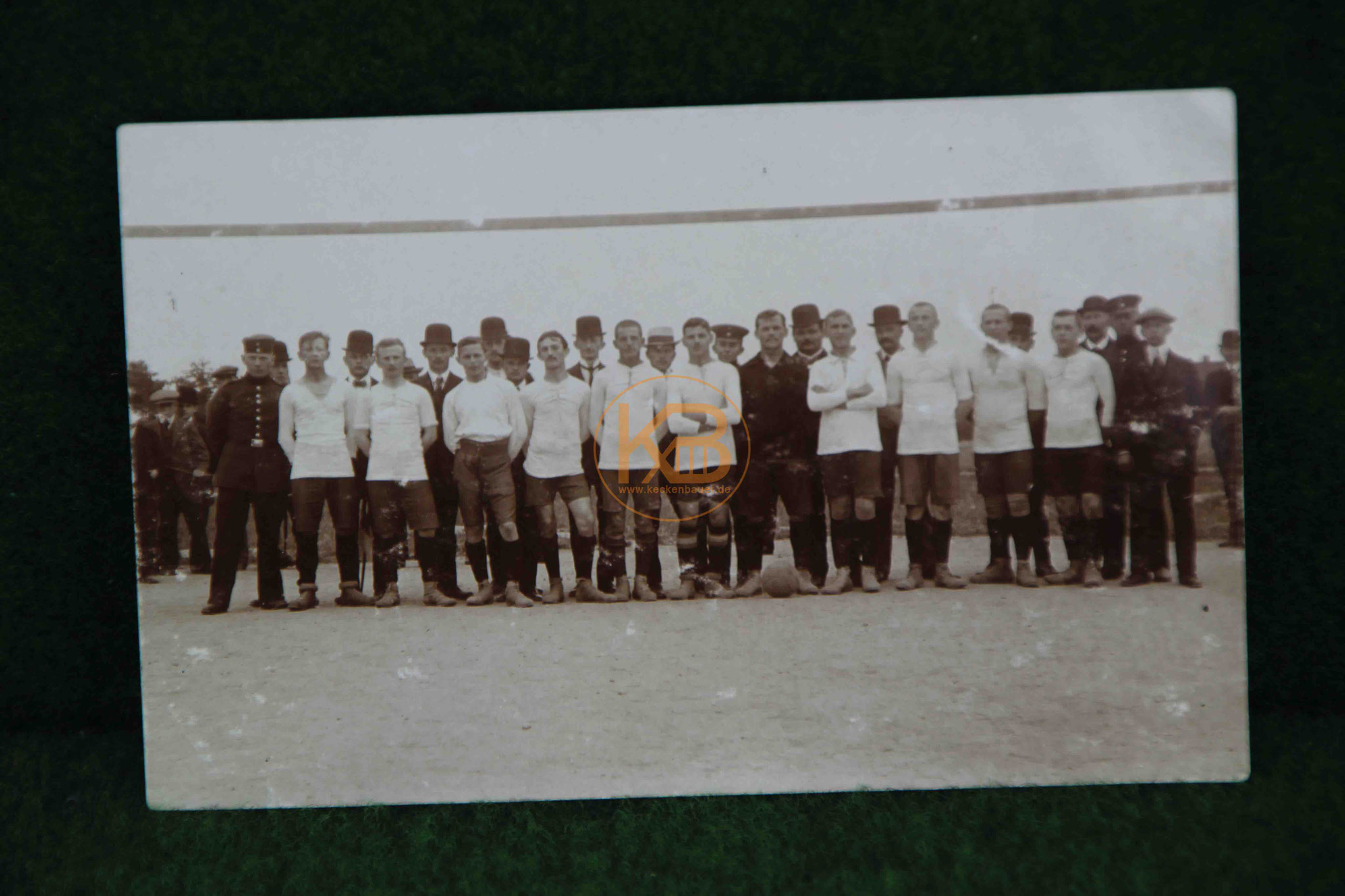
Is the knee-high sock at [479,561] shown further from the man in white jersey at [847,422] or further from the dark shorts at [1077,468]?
the dark shorts at [1077,468]

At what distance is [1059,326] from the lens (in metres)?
1.76

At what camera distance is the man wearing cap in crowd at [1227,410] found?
5.81ft

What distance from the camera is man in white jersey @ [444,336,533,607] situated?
1769mm

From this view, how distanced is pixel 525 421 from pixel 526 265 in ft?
1.12

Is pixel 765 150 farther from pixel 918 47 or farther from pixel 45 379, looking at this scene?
pixel 45 379

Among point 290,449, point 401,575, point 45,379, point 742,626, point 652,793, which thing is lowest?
point 652,793

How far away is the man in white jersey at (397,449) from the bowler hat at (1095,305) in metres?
→ 1.45

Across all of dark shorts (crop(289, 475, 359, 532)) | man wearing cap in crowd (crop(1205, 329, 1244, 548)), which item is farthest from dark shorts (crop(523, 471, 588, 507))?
man wearing cap in crowd (crop(1205, 329, 1244, 548))

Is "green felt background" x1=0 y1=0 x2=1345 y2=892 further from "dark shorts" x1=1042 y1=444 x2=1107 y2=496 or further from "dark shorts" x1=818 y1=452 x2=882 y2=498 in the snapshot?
"dark shorts" x1=818 y1=452 x2=882 y2=498

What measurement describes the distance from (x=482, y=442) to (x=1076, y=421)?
1310mm

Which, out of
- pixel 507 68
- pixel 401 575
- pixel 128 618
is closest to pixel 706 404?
pixel 401 575

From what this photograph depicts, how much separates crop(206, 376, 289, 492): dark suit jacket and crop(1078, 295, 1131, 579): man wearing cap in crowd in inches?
70.7

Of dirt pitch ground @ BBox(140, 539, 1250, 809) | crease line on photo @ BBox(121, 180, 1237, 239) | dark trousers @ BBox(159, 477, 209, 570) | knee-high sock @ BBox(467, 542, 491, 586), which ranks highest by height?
crease line on photo @ BBox(121, 180, 1237, 239)

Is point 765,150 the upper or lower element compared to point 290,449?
upper
